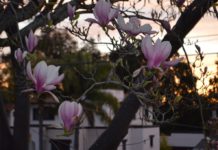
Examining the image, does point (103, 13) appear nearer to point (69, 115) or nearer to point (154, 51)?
point (154, 51)

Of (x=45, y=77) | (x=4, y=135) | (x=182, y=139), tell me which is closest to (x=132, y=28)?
(x=45, y=77)

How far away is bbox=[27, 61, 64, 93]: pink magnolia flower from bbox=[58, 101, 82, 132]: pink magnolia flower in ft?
0.20

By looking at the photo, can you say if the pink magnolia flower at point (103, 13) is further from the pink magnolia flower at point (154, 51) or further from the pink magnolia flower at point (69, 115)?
the pink magnolia flower at point (69, 115)

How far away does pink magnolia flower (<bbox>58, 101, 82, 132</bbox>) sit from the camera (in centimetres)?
137

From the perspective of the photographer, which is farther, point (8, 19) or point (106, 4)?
point (8, 19)

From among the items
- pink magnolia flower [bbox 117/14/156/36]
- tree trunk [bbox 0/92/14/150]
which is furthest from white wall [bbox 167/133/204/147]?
pink magnolia flower [bbox 117/14/156/36]

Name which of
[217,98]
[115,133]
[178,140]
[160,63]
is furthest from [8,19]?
[178,140]

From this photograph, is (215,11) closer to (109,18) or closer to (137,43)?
(137,43)

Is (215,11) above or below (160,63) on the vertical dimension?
above

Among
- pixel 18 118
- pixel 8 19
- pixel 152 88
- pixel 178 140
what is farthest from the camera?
pixel 178 140

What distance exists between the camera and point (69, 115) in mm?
1372

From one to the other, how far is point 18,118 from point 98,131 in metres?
11.9

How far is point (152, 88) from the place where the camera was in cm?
171

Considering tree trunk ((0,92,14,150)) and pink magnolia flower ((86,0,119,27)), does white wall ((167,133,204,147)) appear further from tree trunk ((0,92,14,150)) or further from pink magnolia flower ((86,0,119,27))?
pink magnolia flower ((86,0,119,27))
